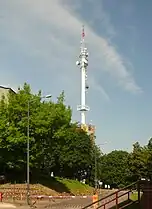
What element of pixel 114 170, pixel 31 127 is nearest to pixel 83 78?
pixel 114 170

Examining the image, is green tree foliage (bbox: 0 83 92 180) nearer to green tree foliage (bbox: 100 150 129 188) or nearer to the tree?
the tree

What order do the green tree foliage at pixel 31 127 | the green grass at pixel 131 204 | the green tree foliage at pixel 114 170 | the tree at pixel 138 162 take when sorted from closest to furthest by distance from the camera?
the green grass at pixel 131 204 < the green tree foliage at pixel 31 127 < the tree at pixel 138 162 < the green tree foliage at pixel 114 170

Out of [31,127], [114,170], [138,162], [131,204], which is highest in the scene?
[31,127]

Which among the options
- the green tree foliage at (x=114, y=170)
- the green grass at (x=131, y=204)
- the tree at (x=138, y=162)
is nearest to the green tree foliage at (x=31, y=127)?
the green grass at (x=131, y=204)

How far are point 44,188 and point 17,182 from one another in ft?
11.6

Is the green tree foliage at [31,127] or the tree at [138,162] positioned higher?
the green tree foliage at [31,127]

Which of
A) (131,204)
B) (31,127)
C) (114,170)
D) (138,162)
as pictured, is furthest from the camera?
(114,170)

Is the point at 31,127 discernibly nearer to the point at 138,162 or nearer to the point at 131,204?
the point at 131,204

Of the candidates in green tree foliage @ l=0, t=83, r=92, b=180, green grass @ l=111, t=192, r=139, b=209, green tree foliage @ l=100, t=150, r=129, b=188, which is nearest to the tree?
green tree foliage @ l=100, t=150, r=129, b=188

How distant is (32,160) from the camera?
177ft

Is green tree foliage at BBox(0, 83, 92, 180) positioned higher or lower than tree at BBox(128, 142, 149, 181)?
higher

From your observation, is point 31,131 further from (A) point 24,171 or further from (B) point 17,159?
(A) point 24,171

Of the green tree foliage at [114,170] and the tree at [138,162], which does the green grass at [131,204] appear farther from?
the green tree foliage at [114,170]

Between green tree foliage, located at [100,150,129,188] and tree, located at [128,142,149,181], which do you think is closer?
tree, located at [128,142,149,181]
